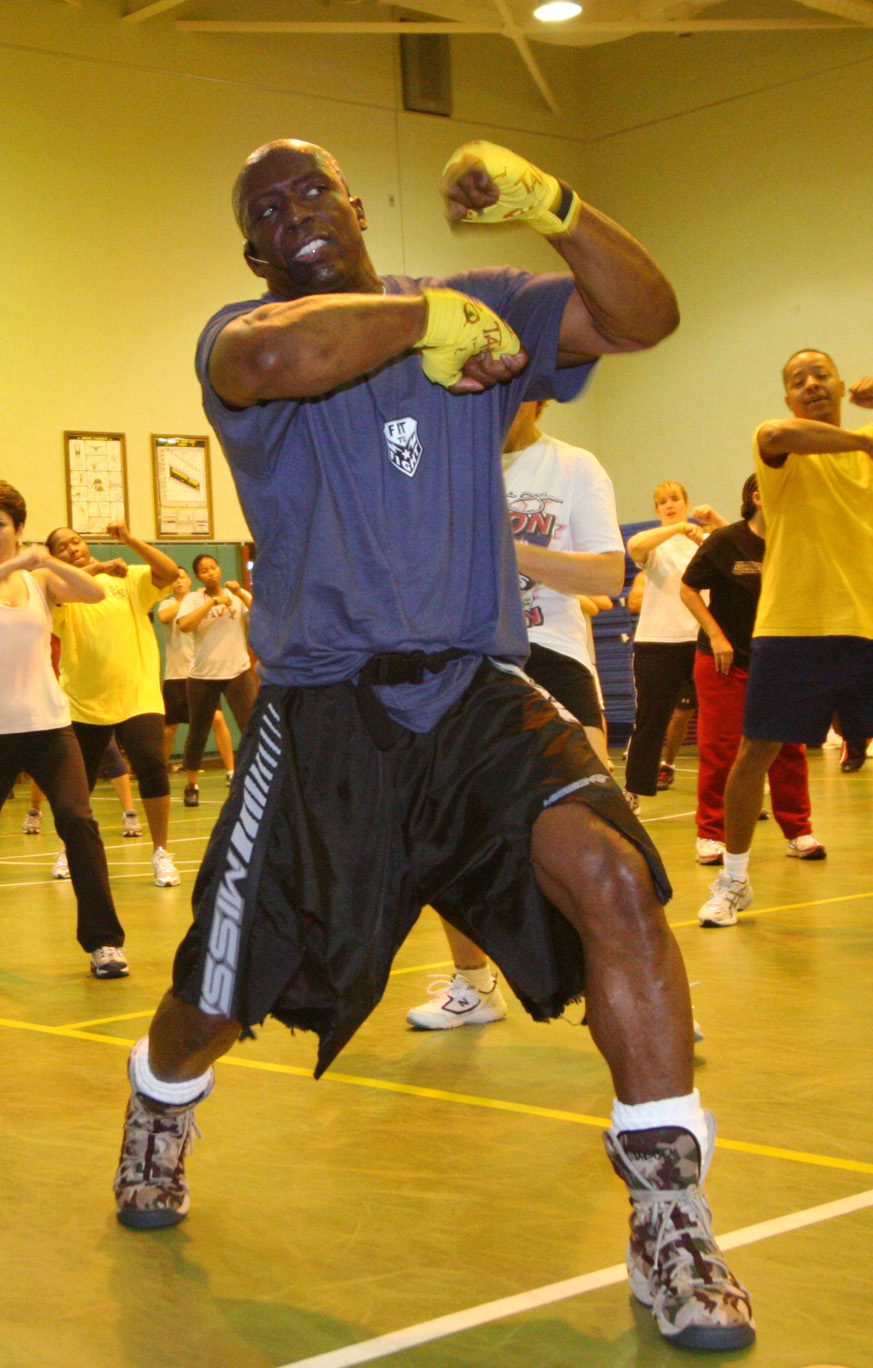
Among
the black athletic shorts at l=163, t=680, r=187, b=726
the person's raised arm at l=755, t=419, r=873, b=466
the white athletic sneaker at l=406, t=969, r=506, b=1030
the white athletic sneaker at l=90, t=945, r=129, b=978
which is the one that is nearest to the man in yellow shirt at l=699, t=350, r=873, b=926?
the person's raised arm at l=755, t=419, r=873, b=466

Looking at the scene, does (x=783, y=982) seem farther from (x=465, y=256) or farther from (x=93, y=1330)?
(x=465, y=256)

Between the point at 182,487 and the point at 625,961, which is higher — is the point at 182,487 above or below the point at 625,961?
above

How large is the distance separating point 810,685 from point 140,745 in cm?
344

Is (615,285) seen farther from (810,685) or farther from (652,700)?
(652,700)

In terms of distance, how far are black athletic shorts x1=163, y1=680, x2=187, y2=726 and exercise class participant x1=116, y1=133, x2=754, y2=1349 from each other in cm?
1073

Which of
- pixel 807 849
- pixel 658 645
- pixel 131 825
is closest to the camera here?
pixel 807 849

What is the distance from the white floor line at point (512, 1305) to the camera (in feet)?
7.32

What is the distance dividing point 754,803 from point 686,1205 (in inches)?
141

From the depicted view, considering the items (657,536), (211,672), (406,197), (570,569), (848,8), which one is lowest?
(211,672)

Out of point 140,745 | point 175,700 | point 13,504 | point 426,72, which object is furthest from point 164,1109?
point 426,72

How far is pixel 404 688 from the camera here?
8.34ft

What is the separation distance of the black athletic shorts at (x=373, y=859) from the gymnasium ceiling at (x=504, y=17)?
48.4ft

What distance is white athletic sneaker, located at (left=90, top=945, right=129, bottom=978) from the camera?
17.6 ft

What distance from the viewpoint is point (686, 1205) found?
2.24 metres
